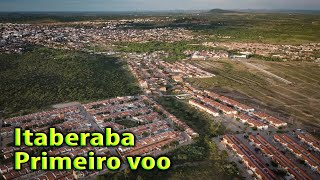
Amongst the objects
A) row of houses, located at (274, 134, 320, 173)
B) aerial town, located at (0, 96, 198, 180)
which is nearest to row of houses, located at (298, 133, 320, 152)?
row of houses, located at (274, 134, 320, 173)

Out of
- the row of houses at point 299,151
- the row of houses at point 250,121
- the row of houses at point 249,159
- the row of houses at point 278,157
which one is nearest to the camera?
the row of houses at point 249,159

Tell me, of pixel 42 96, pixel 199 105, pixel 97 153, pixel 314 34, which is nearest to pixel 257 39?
pixel 314 34

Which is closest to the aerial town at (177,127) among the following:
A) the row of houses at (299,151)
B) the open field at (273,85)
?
the row of houses at (299,151)

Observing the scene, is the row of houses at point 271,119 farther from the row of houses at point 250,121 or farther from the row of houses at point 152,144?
the row of houses at point 152,144

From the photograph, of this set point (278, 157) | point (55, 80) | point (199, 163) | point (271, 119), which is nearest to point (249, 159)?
point (278, 157)

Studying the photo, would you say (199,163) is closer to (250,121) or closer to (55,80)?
(250,121)
